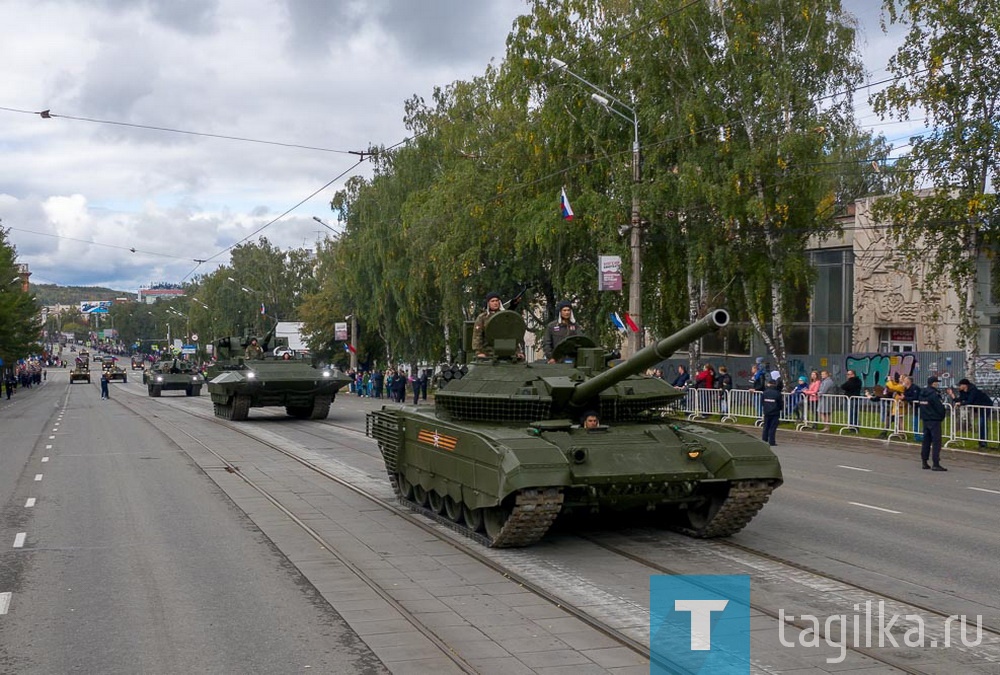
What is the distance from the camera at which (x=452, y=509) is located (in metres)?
11.5

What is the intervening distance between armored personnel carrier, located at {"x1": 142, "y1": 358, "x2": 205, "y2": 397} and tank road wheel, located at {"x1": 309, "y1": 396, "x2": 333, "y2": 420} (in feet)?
75.3

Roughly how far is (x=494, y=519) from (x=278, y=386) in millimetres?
18013

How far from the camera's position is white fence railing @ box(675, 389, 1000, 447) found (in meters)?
19.8

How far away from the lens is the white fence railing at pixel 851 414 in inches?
778

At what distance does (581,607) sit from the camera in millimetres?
A: 7926

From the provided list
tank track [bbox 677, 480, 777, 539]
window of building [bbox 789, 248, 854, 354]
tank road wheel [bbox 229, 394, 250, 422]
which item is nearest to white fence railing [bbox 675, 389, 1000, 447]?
tank track [bbox 677, 480, 777, 539]

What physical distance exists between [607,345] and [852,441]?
12.2 metres

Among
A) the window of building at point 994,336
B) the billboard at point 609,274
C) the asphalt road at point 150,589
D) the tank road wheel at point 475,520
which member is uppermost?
the billboard at point 609,274

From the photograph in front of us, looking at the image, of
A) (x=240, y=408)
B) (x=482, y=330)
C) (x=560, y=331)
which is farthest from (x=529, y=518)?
(x=240, y=408)

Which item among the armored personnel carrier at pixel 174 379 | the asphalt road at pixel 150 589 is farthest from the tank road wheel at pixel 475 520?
the armored personnel carrier at pixel 174 379

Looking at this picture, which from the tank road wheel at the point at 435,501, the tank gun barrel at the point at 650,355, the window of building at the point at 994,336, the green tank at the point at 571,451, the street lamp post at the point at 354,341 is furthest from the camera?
the street lamp post at the point at 354,341

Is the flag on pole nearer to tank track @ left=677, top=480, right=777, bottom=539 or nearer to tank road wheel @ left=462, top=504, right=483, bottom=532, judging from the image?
tank road wheel @ left=462, top=504, right=483, bottom=532

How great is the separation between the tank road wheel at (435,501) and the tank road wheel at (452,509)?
0.14 m

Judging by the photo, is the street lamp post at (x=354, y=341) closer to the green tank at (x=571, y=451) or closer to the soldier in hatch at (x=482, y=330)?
the soldier in hatch at (x=482, y=330)
